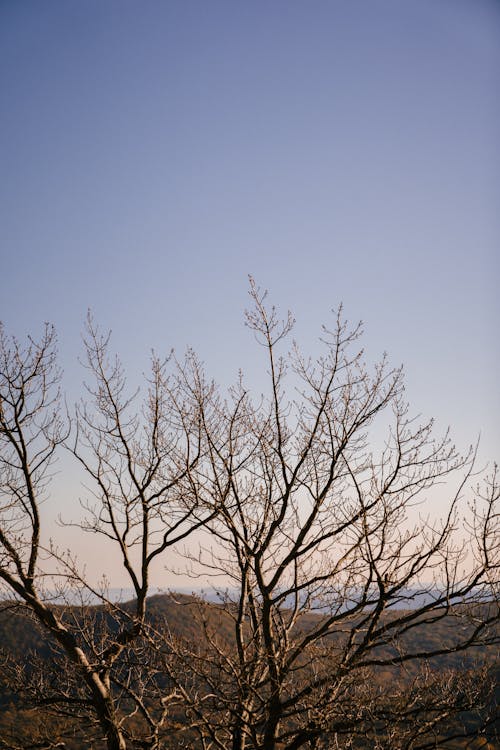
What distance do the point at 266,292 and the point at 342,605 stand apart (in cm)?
438

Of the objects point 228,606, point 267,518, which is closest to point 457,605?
point 267,518

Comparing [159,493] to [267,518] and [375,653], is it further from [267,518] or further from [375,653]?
[375,653]

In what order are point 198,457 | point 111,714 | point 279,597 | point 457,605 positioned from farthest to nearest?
point 198,457 → point 111,714 → point 279,597 → point 457,605

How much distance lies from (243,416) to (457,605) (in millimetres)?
3667

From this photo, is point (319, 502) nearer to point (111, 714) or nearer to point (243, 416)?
point (243, 416)

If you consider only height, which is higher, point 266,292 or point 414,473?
point 266,292

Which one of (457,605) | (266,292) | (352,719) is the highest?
(266,292)

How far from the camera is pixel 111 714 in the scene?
7.47m

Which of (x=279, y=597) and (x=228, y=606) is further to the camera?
(x=228, y=606)

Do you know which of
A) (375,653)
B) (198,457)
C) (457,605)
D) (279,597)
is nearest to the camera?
(457,605)

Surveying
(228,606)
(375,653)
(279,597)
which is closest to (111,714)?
(228,606)

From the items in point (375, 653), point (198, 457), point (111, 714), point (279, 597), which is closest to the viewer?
point (279, 597)

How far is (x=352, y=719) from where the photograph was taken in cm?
670

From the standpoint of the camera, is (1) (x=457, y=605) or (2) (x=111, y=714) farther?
(2) (x=111, y=714)
